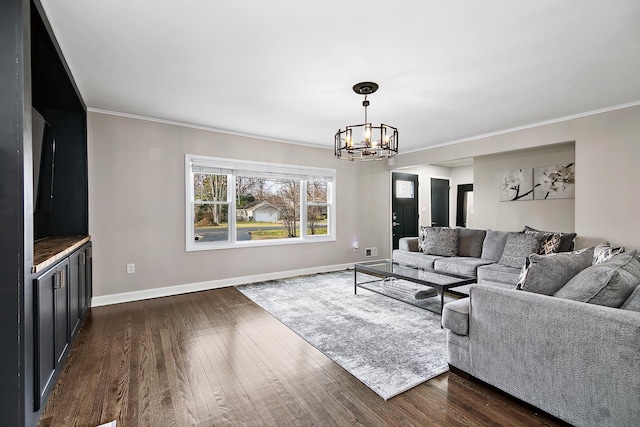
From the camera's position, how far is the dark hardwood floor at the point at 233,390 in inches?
69.9

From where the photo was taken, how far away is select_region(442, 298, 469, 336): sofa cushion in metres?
2.12

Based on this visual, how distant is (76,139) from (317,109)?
2842 millimetres

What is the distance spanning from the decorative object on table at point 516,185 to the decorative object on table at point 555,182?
3.6 inches

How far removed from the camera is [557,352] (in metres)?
1.66

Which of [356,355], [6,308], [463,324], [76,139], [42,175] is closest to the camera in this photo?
[6,308]

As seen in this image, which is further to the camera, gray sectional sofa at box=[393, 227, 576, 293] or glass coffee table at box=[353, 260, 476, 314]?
gray sectional sofa at box=[393, 227, 576, 293]

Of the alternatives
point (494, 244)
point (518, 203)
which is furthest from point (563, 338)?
point (518, 203)

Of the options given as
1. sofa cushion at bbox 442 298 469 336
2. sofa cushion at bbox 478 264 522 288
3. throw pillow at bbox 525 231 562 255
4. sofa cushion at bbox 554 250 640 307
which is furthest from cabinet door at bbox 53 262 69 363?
throw pillow at bbox 525 231 562 255

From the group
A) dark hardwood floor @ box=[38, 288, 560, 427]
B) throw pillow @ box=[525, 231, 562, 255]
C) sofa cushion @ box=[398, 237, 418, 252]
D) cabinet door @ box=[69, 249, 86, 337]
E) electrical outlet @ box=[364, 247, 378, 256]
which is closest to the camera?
dark hardwood floor @ box=[38, 288, 560, 427]

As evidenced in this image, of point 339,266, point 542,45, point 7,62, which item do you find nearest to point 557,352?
point 542,45

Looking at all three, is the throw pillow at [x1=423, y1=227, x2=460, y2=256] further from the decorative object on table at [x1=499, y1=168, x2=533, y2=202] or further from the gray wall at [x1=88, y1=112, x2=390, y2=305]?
the gray wall at [x1=88, y1=112, x2=390, y2=305]

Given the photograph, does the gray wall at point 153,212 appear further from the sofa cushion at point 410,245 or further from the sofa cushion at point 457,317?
the sofa cushion at point 457,317

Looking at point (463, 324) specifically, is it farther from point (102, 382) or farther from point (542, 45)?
point (102, 382)

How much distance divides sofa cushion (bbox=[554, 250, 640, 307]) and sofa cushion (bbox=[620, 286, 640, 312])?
0.10ft
